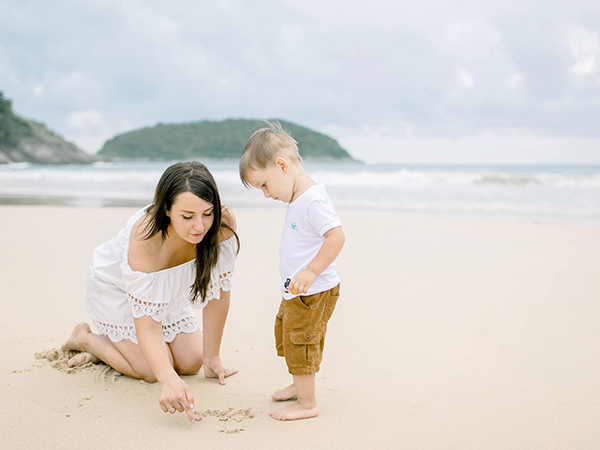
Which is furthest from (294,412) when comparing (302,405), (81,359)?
(81,359)

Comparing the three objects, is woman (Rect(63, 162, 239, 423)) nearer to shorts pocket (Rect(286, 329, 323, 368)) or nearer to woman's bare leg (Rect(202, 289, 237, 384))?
woman's bare leg (Rect(202, 289, 237, 384))

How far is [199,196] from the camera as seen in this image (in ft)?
7.11

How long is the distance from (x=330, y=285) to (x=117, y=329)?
1.23 meters

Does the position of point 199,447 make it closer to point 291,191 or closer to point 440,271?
point 291,191

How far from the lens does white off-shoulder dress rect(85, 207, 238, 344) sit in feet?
7.99

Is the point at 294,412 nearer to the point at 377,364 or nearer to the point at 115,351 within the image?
the point at 377,364

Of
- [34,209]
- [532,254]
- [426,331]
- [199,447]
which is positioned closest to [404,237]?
[532,254]

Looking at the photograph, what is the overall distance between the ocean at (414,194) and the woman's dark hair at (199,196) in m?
6.60

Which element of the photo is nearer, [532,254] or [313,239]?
[313,239]

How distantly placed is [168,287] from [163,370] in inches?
15.7

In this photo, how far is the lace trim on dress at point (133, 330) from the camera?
8.75 feet

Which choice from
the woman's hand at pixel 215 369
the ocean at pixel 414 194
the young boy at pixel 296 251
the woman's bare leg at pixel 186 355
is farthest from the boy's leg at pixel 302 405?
the ocean at pixel 414 194

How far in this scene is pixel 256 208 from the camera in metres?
9.39

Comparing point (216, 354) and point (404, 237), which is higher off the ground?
point (404, 237)
